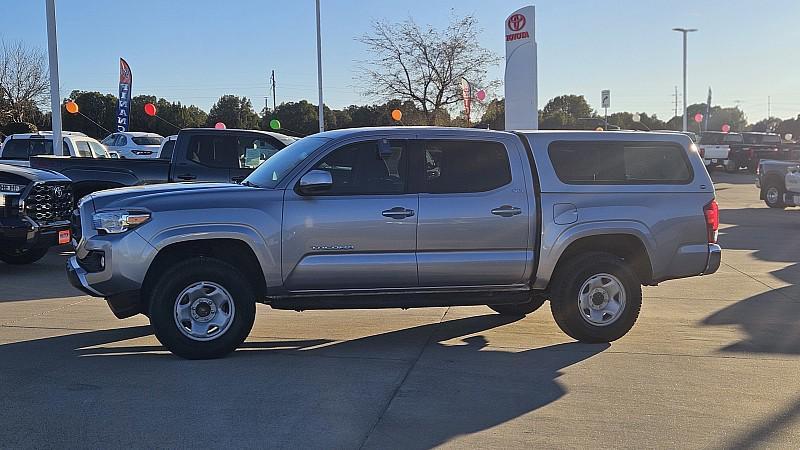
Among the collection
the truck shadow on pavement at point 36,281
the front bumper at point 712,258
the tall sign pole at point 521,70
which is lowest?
the truck shadow on pavement at point 36,281

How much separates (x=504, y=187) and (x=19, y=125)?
40.7 meters

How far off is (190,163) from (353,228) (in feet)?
20.6

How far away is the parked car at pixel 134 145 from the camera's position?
3189 cm

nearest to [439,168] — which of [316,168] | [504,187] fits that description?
[504,187]

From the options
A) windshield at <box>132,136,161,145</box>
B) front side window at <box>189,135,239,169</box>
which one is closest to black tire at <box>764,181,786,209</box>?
front side window at <box>189,135,239,169</box>

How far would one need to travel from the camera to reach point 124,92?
3547cm

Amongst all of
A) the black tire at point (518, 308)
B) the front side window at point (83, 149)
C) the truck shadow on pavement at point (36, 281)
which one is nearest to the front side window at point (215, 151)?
the truck shadow on pavement at point (36, 281)

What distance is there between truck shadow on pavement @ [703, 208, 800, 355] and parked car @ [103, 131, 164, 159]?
2222cm

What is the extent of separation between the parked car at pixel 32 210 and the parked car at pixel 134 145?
20.6 metres

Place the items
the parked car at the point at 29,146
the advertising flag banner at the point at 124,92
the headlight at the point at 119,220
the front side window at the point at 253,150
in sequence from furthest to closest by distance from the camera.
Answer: the advertising flag banner at the point at 124,92
the parked car at the point at 29,146
the front side window at the point at 253,150
the headlight at the point at 119,220

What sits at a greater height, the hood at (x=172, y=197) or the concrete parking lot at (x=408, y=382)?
the hood at (x=172, y=197)

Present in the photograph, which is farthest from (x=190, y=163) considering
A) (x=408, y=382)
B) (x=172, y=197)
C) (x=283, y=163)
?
(x=408, y=382)

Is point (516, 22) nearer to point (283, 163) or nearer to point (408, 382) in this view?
point (283, 163)

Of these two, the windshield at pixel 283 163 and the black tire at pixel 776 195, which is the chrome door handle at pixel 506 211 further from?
the black tire at pixel 776 195
